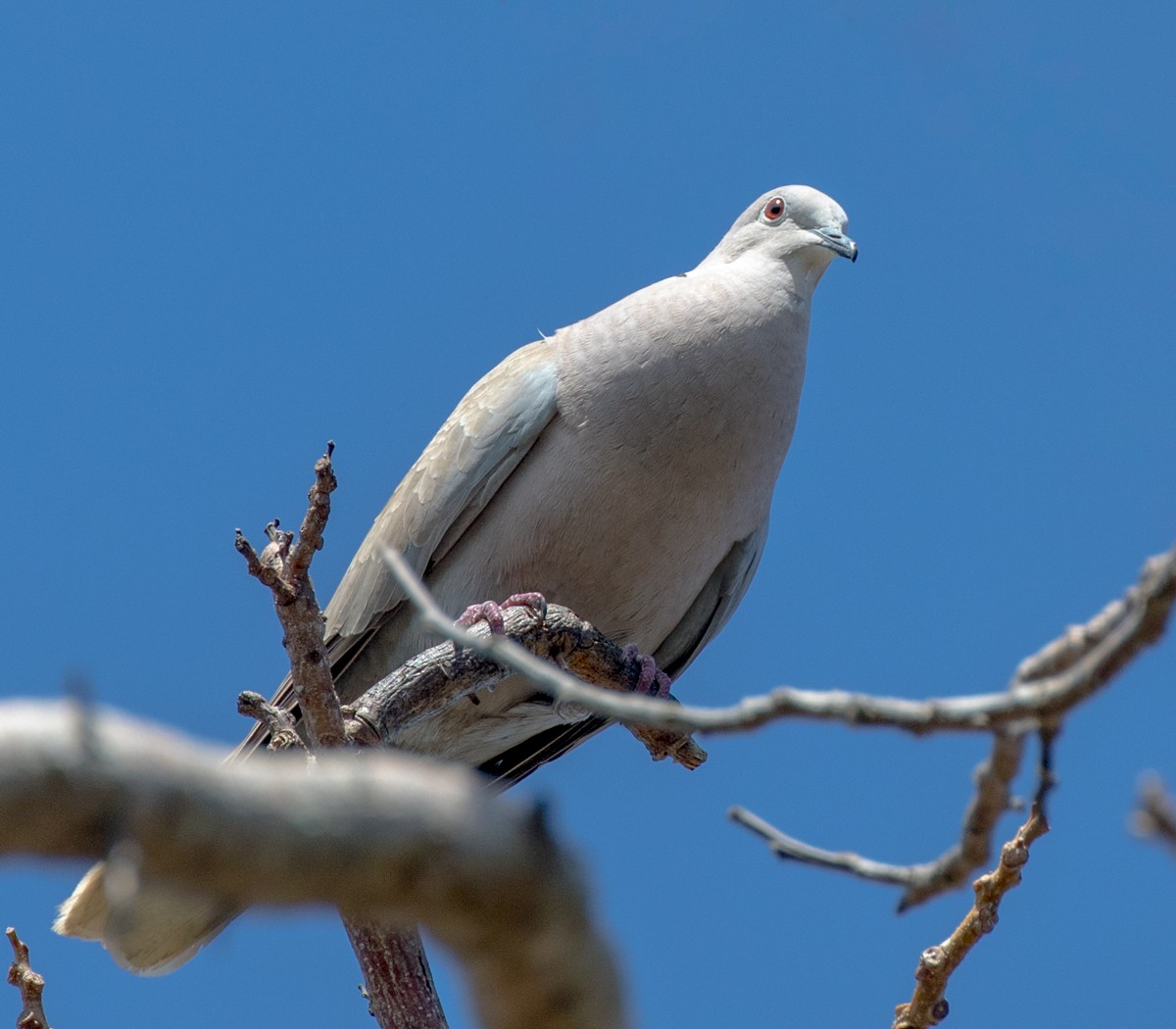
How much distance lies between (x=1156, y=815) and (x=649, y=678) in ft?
12.5

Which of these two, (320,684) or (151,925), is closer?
(320,684)

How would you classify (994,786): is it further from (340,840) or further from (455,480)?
(455,480)

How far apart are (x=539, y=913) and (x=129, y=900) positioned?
0.40m


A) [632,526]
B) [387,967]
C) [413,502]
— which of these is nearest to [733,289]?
[632,526]

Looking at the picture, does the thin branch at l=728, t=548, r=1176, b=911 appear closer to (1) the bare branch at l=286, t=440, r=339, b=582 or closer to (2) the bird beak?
(1) the bare branch at l=286, t=440, r=339, b=582

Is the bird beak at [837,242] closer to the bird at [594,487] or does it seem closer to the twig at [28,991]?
the bird at [594,487]

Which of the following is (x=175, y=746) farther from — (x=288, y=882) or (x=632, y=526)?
(x=632, y=526)

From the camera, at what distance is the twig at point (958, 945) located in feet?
10.7

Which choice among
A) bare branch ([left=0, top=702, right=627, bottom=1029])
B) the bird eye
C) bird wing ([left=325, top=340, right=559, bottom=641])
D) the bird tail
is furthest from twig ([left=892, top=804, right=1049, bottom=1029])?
the bird eye

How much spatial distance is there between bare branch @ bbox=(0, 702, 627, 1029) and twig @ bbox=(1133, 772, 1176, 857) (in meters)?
0.55

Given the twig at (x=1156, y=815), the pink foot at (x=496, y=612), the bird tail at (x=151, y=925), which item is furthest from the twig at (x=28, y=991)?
the twig at (x=1156, y=815)

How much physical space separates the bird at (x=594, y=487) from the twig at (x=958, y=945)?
1.92 metres

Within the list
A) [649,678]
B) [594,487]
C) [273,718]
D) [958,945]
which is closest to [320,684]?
[273,718]

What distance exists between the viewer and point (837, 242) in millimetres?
6047
